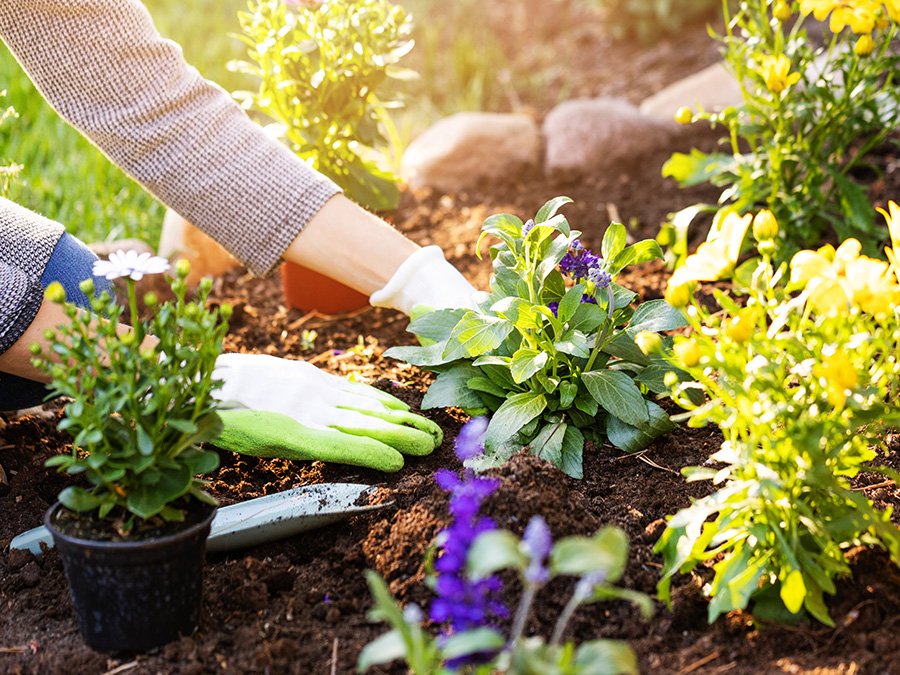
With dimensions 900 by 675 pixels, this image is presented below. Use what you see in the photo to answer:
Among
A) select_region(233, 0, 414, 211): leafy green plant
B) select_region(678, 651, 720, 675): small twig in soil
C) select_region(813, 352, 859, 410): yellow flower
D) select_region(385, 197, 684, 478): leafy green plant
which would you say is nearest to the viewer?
select_region(813, 352, 859, 410): yellow flower

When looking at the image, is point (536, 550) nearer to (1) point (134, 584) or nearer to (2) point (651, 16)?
(1) point (134, 584)

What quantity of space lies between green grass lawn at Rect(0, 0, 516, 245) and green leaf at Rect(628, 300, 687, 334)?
1.17m

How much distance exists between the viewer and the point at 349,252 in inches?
65.5

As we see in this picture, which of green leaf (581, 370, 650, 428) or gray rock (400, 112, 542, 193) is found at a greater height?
gray rock (400, 112, 542, 193)

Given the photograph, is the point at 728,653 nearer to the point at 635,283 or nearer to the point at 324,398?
the point at 324,398

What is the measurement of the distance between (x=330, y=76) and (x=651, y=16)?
2.41m

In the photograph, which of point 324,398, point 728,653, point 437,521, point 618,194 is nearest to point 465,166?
point 618,194

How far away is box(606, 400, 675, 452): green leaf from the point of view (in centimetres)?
133

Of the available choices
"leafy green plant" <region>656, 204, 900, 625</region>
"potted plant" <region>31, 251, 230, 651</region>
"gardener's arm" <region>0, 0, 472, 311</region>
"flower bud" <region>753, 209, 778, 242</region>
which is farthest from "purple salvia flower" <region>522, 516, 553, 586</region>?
"gardener's arm" <region>0, 0, 472, 311</region>

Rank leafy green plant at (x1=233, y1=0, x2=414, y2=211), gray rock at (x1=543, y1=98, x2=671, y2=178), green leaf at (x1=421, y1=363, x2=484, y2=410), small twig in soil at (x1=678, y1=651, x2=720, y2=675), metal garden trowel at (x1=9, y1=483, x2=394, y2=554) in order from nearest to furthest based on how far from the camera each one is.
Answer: small twig in soil at (x1=678, y1=651, x2=720, y2=675), metal garden trowel at (x1=9, y1=483, x2=394, y2=554), green leaf at (x1=421, y1=363, x2=484, y2=410), leafy green plant at (x1=233, y1=0, x2=414, y2=211), gray rock at (x1=543, y1=98, x2=671, y2=178)

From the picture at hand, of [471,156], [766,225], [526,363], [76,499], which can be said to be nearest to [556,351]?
[526,363]

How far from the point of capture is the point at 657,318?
1.37 m

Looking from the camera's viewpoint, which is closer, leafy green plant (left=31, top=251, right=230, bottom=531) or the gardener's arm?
leafy green plant (left=31, top=251, right=230, bottom=531)

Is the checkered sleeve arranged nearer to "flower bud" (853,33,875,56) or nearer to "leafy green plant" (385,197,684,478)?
"leafy green plant" (385,197,684,478)
